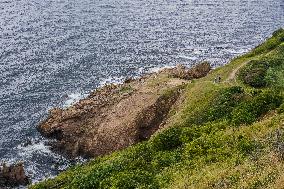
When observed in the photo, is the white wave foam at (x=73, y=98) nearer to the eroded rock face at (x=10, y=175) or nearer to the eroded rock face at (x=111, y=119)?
the eroded rock face at (x=111, y=119)

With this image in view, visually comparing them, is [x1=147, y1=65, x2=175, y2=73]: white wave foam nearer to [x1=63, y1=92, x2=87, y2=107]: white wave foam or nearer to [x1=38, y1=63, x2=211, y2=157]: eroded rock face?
[x1=38, y1=63, x2=211, y2=157]: eroded rock face

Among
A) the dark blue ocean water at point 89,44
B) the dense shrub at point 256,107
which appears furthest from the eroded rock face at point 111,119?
the dense shrub at point 256,107

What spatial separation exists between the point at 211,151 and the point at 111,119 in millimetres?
28554

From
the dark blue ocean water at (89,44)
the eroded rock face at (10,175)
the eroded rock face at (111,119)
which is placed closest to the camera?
the eroded rock face at (10,175)

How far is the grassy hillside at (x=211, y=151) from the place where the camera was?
3047 cm

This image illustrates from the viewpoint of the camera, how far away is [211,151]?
38531mm

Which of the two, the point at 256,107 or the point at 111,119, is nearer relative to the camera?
the point at 256,107

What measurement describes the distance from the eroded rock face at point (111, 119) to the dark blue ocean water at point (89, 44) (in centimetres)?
287

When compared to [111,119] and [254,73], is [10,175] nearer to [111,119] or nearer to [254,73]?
[111,119]

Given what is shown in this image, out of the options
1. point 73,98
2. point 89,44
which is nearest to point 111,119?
point 73,98

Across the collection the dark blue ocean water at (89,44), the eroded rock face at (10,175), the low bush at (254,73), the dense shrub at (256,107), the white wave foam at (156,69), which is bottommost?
the eroded rock face at (10,175)

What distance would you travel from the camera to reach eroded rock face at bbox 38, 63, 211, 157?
62.3 m

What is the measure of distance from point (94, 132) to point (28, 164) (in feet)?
31.5

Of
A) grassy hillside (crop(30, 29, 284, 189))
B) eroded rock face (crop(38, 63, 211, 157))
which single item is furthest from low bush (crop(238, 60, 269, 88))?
eroded rock face (crop(38, 63, 211, 157))
